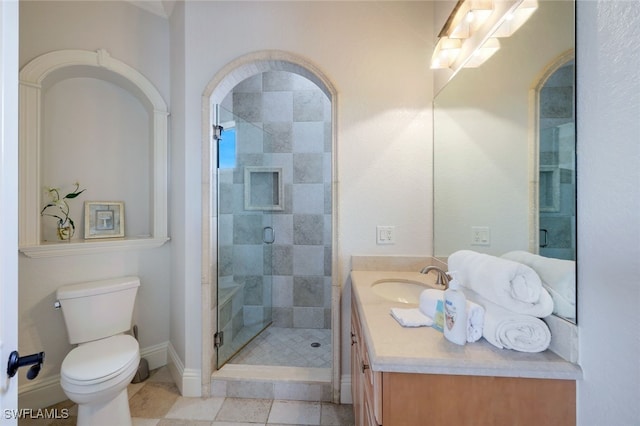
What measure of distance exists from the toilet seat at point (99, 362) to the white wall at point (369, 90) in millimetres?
1293

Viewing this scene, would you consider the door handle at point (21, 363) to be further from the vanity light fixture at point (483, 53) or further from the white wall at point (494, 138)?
the vanity light fixture at point (483, 53)

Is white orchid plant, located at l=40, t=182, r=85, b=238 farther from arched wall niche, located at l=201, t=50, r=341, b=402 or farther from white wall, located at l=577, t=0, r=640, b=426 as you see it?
white wall, located at l=577, t=0, r=640, b=426

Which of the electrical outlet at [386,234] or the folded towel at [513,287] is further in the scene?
the electrical outlet at [386,234]

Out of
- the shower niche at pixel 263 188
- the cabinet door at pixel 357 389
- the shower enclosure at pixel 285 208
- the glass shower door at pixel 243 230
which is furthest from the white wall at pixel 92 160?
the cabinet door at pixel 357 389

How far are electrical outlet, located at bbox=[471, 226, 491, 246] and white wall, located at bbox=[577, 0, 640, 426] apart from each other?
0.46 m

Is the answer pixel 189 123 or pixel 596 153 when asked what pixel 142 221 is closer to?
pixel 189 123

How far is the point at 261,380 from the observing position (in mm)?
1784

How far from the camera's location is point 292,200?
9.01ft

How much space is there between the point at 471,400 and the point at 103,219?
250 cm

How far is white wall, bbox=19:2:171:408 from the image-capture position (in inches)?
66.6

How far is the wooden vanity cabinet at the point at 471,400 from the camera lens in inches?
29.2

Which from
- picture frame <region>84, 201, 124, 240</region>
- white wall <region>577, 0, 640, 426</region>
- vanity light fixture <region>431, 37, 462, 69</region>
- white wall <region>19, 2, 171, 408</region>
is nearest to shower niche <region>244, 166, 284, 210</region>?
white wall <region>19, 2, 171, 408</region>

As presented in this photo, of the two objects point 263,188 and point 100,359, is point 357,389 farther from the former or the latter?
point 263,188

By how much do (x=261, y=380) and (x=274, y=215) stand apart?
1489 millimetres
